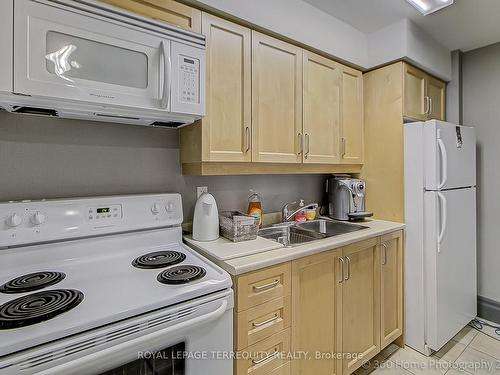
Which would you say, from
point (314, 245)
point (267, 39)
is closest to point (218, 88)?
point (267, 39)

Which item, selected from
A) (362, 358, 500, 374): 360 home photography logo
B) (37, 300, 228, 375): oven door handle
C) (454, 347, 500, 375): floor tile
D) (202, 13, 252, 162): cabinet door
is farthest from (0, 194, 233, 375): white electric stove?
(454, 347, 500, 375): floor tile

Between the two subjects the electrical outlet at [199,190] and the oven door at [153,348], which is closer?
the oven door at [153,348]

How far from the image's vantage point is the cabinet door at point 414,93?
82.0 inches

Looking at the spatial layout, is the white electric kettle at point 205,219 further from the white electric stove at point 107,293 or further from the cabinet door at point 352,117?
the cabinet door at point 352,117

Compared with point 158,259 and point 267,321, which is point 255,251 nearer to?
point 267,321

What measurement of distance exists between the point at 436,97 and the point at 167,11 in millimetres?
2365

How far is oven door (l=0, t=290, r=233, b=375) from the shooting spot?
720mm

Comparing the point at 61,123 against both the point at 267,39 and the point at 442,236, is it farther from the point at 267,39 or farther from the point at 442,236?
the point at 442,236

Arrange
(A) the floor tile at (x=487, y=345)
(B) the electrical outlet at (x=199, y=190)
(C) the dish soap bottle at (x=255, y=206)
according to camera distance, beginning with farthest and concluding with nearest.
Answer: (A) the floor tile at (x=487, y=345), (C) the dish soap bottle at (x=255, y=206), (B) the electrical outlet at (x=199, y=190)

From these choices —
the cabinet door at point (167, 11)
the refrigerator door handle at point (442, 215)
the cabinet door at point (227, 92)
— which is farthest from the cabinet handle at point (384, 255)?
the cabinet door at point (167, 11)

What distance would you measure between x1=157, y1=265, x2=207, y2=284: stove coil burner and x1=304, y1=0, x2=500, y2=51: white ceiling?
5.91ft

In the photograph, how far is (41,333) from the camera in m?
0.72

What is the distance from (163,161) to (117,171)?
0.26m

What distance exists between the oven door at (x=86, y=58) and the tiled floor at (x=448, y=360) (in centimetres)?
216
